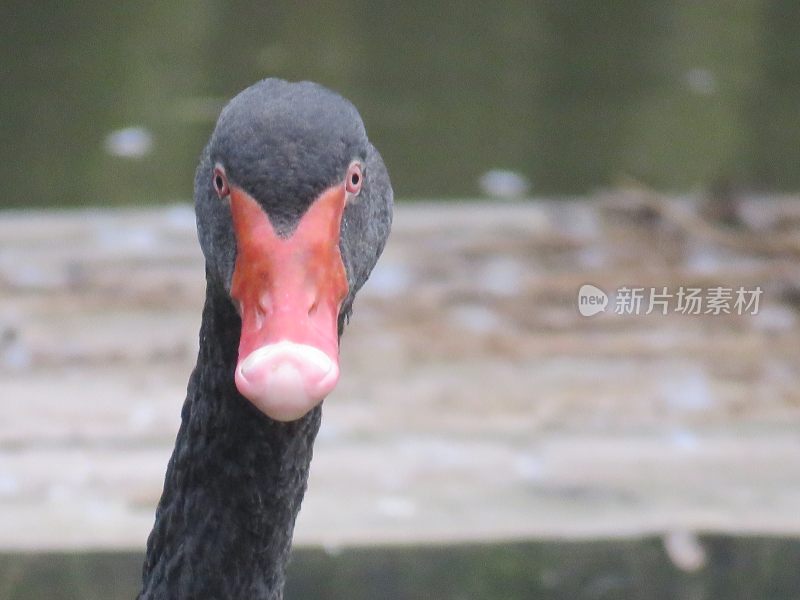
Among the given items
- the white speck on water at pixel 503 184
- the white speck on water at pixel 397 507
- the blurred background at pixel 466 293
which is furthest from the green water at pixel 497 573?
the white speck on water at pixel 503 184

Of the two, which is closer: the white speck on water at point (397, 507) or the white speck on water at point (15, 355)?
the white speck on water at point (397, 507)

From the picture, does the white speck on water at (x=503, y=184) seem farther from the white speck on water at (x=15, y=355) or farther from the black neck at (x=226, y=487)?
the black neck at (x=226, y=487)

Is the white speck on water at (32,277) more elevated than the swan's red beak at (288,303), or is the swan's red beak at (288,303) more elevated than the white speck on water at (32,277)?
the white speck on water at (32,277)

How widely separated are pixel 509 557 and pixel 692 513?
341 mm

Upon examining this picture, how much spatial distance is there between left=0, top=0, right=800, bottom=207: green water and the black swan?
7.57 feet

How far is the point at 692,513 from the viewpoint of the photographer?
2201 mm

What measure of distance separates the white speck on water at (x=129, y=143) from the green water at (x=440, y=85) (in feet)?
0.08

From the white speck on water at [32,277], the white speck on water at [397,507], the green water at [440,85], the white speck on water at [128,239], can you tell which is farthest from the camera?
the green water at [440,85]

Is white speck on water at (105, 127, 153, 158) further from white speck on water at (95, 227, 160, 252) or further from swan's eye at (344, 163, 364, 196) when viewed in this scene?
swan's eye at (344, 163, 364, 196)

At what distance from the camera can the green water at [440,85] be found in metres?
3.70

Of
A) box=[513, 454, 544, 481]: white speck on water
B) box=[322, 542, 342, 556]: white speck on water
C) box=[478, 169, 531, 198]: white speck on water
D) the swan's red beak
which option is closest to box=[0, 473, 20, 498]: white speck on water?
box=[322, 542, 342, 556]: white speck on water

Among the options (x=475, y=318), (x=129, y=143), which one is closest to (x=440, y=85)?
(x=129, y=143)

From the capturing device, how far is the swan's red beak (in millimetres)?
899

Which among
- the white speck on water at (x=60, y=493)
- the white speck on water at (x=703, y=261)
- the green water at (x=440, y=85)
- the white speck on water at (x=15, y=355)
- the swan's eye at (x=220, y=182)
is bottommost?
the swan's eye at (x=220, y=182)
